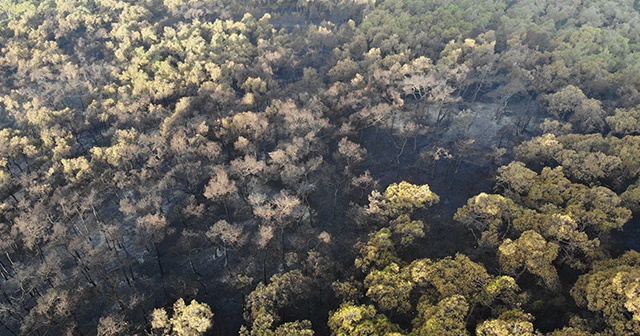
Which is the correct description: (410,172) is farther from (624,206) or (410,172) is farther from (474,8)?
(474,8)

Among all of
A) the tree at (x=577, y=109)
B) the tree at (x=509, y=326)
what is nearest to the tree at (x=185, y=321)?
the tree at (x=509, y=326)

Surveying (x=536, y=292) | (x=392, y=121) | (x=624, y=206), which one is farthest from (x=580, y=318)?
(x=392, y=121)

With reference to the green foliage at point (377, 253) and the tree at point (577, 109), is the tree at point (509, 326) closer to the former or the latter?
the green foliage at point (377, 253)

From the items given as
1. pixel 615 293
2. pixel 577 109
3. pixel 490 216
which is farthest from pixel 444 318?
pixel 577 109

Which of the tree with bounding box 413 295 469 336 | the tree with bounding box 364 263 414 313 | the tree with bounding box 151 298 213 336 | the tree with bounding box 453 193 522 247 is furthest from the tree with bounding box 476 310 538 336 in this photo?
the tree with bounding box 151 298 213 336

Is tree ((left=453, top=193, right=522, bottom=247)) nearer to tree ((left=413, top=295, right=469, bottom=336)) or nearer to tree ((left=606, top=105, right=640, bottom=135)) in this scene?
tree ((left=413, top=295, right=469, bottom=336))

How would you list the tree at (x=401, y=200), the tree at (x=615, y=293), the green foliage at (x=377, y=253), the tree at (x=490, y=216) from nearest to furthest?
the tree at (x=615, y=293)
the green foliage at (x=377, y=253)
the tree at (x=490, y=216)
the tree at (x=401, y=200)

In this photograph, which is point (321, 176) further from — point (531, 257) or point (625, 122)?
point (625, 122)
